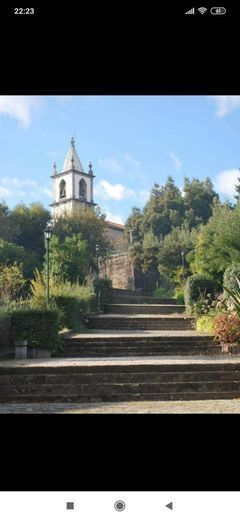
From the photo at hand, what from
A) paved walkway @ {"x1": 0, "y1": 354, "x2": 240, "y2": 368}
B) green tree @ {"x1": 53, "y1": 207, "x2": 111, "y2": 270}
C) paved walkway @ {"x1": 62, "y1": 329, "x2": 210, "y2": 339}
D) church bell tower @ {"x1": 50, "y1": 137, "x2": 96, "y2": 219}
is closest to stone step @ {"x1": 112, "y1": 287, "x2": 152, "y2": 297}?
green tree @ {"x1": 53, "y1": 207, "x2": 111, "y2": 270}

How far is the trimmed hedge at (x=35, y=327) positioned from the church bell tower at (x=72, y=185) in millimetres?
48121

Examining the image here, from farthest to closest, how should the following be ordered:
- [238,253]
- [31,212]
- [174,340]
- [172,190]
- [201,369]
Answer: [172,190], [31,212], [238,253], [174,340], [201,369]

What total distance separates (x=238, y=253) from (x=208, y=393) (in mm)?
10055

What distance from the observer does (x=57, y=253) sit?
26.2m

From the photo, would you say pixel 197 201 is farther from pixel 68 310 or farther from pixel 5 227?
pixel 68 310

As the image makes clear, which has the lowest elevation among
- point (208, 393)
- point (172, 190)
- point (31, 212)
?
point (208, 393)

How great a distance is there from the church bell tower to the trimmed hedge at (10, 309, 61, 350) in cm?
4812

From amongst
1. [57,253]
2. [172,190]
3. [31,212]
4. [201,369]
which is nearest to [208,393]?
[201,369]

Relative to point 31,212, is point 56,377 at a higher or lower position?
lower

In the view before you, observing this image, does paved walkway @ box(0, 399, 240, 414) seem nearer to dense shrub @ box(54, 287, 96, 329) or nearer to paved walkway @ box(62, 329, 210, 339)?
paved walkway @ box(62, 329, 210, 339)
